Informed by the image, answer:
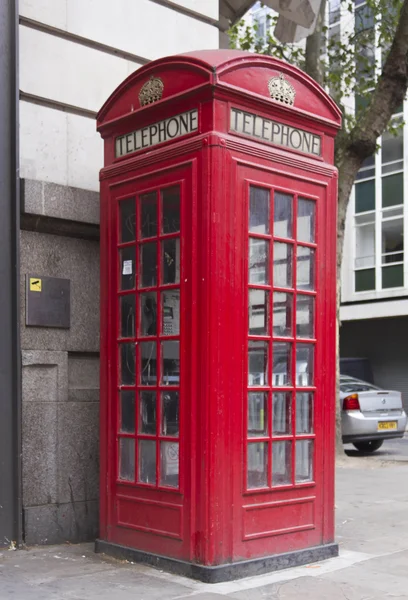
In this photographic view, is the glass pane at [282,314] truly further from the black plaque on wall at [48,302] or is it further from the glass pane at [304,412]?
the black plaque on wall at [48,302]

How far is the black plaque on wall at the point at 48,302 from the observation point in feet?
19.7

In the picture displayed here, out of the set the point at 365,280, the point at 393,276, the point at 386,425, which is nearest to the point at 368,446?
the point at 386,425

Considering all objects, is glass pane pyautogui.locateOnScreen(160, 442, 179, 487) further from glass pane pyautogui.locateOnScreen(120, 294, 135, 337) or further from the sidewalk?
glass pane pyautogui.locateOnScreen(120, 294, 135, 337)

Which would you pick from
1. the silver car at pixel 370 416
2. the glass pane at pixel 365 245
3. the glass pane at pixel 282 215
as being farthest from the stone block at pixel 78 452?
the glass pane at pixel 365 245

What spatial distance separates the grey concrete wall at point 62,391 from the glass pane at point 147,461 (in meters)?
0.87

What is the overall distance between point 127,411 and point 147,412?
0.73 ft

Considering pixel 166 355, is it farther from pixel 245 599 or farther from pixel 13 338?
pixel 245 599

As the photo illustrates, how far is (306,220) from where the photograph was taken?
5.68m

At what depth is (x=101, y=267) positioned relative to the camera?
595cm

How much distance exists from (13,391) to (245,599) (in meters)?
2.23

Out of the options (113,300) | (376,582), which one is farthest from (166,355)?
(376,582)

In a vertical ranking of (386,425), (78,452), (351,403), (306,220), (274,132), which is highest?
(274,132)

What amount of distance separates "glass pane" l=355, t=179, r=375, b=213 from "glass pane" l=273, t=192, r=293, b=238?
80.6ft

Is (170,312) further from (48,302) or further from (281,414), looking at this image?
(48,302)
